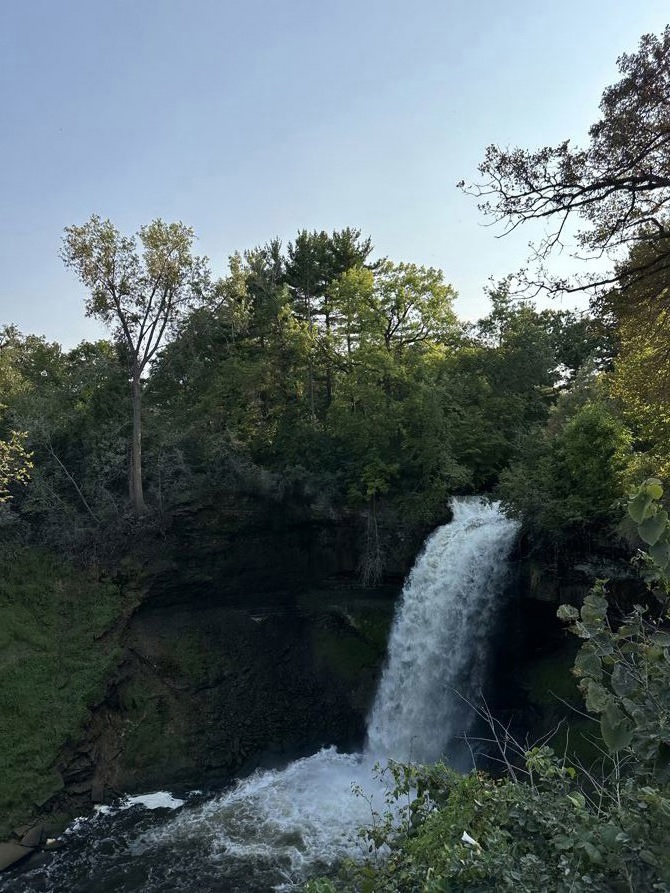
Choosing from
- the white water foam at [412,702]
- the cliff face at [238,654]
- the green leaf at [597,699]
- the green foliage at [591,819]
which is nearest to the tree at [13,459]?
the cliff face at [238,654]

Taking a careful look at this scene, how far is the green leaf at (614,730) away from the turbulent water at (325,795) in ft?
23.8

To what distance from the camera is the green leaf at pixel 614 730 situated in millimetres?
2988

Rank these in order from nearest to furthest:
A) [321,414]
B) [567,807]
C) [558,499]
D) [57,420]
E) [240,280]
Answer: [567,807] < [558,499] < [57,420] < [240,280] < [321,414]

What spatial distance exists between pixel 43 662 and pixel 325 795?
7.95 metres

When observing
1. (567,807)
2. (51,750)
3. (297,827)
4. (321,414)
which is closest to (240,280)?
(321,414)

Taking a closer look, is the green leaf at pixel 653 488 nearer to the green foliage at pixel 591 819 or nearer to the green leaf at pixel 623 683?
the green foliage at pixel 591 819

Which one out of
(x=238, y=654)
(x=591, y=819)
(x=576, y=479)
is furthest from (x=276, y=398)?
(x=591, y=819)

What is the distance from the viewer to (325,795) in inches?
508

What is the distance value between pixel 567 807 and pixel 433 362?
17.7 m

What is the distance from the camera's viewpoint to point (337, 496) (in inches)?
729

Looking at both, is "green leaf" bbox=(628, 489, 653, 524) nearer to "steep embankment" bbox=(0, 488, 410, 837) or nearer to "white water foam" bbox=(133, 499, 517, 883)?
"white water foam" bbox=(133, 499, 517, 883)

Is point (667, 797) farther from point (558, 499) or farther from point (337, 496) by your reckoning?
point (337, 496)

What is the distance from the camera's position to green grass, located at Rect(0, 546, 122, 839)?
12.8m

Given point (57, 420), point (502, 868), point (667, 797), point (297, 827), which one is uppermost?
point (57, 420)
